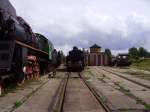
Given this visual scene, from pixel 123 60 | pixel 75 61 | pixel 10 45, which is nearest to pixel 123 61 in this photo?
pixel 123 60

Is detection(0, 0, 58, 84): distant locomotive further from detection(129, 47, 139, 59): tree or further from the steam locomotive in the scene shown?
detection(129, 47, 139, 59): tree

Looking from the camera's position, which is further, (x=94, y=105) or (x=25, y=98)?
(x=25, y=98)

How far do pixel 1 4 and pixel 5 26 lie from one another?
108 cm

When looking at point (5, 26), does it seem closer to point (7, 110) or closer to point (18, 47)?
point (18, 47)

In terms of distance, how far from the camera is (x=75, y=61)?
4541 cm

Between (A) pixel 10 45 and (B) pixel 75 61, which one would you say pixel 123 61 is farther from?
(A) pixel 10 45

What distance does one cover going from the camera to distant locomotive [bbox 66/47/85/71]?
44.7 metres

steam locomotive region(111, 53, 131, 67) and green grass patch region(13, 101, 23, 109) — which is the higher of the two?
steam locomotive region(111, 53, 131, 67)

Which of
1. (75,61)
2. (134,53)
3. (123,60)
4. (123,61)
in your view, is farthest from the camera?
(134,53)

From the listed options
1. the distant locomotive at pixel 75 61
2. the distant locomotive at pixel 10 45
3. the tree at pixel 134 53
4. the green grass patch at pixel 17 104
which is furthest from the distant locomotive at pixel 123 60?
the green grass patch at pixel 17 104

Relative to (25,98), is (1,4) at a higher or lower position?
higher

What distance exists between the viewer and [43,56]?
108 ft

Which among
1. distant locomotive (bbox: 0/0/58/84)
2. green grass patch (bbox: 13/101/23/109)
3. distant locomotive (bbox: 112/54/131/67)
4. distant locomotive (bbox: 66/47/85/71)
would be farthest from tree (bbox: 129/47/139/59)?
green grass patch (bbox: 13/101/23/109)

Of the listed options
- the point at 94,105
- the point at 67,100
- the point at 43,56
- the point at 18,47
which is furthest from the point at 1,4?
the point at 43,56
